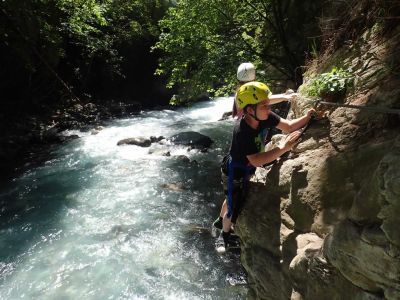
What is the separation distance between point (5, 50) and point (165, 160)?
30.6ft

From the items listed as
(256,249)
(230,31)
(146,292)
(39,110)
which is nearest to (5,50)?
(39,110)

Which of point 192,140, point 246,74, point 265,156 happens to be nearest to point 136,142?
point 192,140

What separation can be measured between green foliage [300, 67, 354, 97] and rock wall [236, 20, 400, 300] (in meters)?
0.13

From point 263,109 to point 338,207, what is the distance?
129 centimetres

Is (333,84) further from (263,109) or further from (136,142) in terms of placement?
(136,142)

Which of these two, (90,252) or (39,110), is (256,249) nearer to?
(90,252)

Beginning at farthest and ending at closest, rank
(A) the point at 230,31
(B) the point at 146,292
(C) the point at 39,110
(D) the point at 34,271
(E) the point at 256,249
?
(C) the point at 39,110
(A) the point at 230,31
(D) the point at 34,271
(B) the point at 146,292
(E) the point at 256,249

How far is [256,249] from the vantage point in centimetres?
443

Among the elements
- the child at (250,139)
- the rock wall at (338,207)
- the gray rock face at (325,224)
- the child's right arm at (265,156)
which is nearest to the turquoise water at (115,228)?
the rock wall at (338,207)

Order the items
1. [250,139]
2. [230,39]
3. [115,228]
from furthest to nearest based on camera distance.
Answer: [230,39]
[115,228]
[250,139]

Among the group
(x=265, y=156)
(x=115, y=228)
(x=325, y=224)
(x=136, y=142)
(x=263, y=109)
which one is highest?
(x=263, y=109)

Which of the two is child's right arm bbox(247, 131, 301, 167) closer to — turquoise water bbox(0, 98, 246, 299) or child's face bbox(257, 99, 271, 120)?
child's face bbox(257, 99, 271, 120)

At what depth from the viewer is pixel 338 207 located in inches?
138

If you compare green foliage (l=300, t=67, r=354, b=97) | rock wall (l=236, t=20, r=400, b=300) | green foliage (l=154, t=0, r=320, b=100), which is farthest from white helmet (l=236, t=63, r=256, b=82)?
green foliage (l=154, t=0, r=320, b=100)
